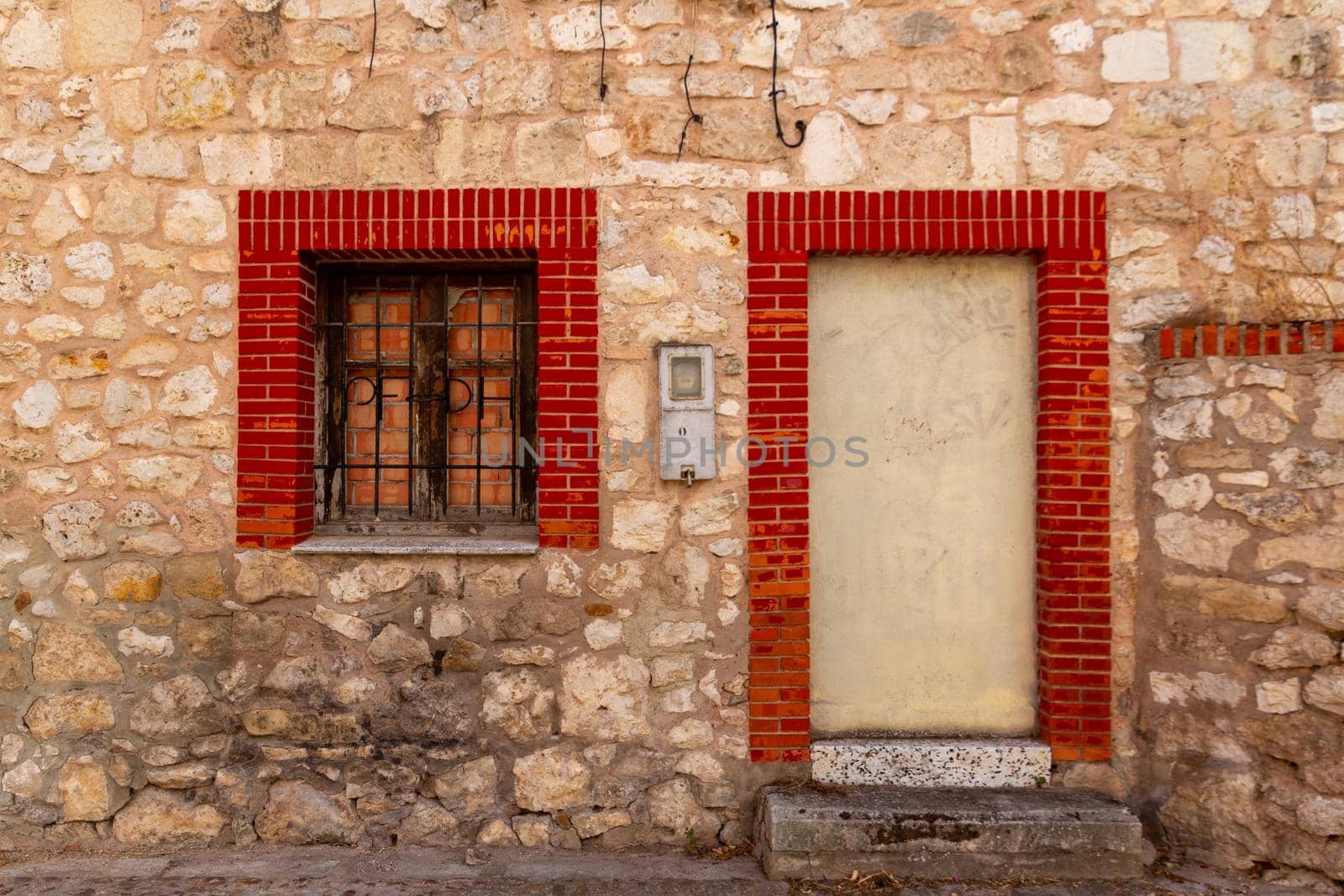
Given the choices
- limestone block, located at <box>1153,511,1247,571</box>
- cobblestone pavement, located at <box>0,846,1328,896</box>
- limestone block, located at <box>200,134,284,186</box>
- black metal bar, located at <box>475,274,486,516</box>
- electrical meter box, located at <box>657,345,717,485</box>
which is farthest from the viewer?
black metal bar, located at <box>475,274,486,516</box>

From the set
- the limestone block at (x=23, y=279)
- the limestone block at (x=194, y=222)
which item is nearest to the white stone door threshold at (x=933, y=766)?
the limestone block at (x=194, y=222)

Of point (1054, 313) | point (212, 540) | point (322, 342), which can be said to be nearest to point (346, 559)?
point (212, 540)

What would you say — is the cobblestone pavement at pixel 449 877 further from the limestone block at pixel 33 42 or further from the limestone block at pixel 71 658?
the limestone block at pixel 33 42

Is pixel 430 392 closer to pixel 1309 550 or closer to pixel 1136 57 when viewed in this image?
pixel 1136 57

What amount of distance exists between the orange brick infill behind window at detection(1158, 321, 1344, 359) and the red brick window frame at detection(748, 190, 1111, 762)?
0.95ft

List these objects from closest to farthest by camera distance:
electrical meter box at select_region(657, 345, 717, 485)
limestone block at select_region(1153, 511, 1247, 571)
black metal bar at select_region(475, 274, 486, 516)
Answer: limestone block at select_region(1153, 511, 1247, 571) < electrical meter box at select_region(657, 345, 717, 485) < black metal bar at select_region(475, 274, 486, 516)

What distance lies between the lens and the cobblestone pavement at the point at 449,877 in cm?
337

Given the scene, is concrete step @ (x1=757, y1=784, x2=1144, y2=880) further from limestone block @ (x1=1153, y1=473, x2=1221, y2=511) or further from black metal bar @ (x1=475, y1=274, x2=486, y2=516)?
black metal bar @ (x1=475, y1=274, x2=486, y2=516)

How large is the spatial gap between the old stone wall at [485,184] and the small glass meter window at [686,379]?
Result: 0.45 ft

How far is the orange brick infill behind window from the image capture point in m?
3.44

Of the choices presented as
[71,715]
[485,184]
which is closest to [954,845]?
[485,184]

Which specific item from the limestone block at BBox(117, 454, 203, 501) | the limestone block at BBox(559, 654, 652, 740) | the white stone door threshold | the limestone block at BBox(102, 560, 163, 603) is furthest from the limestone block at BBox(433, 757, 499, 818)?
the limestone block at BBox(117, 454, 203, 501)

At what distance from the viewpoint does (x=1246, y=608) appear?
138 inches

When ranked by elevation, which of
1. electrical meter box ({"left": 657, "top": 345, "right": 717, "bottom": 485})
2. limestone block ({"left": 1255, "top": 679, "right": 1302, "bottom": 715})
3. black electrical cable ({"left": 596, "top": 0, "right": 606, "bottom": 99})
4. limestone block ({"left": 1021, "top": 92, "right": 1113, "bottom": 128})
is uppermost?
black electrical cable ({"left": 596, "top": 0, "right": 606, "bottom": 99})
